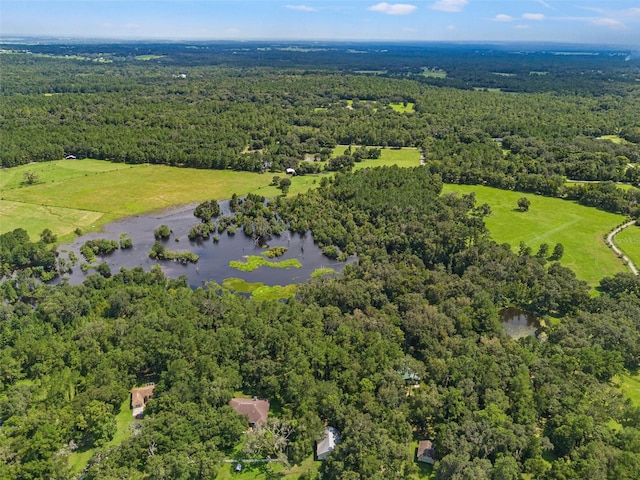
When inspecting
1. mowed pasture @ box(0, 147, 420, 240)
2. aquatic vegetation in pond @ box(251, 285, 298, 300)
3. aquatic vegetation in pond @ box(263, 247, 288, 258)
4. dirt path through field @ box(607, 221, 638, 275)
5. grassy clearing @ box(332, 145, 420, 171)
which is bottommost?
aquatic vegetation in pond @ box(251, 285, 298, 300)

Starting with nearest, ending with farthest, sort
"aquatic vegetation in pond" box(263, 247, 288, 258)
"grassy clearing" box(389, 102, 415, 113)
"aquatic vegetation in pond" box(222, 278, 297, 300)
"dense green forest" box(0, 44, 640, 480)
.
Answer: "dense green forest" box(0, 44, 640, 480) → "aquatic vegetation in pond" box(222, 278, 297, 300) → "aquatic vegetation in pond" box(263, 247, 288, 258) → "grassy clearing" box(389, 102, 415, 113)

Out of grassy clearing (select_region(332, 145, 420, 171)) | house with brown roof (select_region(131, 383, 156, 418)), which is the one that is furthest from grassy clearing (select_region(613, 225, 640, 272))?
house with brown roof (select_region(131, 383, 156, 418))

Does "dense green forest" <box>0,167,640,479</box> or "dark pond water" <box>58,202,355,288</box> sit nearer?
"dense green forest" <box>0,167,640,479</box>

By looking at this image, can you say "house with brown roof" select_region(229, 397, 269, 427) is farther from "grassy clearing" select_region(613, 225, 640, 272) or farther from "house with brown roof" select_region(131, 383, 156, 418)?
"grassy clearing" select_region(613, 225, 640, 272)

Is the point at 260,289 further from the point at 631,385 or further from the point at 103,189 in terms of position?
the point at 103,189

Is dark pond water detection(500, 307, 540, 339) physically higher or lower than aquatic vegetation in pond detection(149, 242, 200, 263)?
lower

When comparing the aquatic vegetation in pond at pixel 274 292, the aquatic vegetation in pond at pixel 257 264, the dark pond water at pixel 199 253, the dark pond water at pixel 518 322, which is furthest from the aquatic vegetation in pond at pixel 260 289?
the dark pond water at pixel 518 322

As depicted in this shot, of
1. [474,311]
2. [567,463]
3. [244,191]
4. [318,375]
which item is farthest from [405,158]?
[567,463]

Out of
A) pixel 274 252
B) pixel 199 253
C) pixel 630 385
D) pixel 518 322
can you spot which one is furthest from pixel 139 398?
pixel 630 385

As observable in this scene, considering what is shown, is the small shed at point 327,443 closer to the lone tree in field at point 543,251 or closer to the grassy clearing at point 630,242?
the lone tree in field at point 543,251
